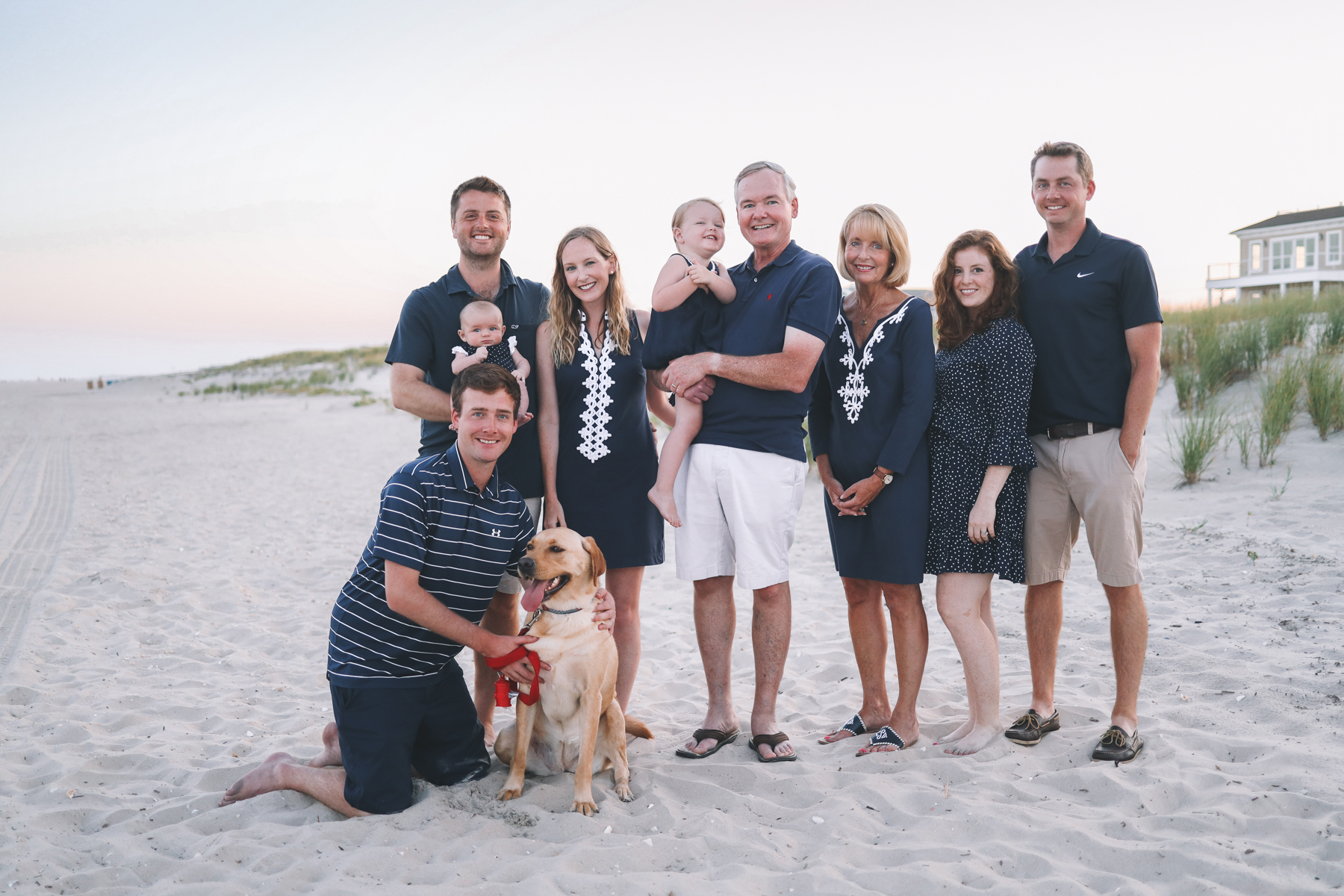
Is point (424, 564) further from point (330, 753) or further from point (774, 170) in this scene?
point (774, 170)

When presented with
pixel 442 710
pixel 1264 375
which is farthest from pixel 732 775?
pixel 1264 375

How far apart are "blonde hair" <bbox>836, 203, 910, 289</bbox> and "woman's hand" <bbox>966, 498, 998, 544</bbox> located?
1.14 m

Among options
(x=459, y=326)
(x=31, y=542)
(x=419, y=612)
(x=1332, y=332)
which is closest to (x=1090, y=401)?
(x=459, y=326)

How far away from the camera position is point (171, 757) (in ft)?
13.5

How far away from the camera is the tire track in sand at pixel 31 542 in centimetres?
639

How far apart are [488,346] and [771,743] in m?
2.34

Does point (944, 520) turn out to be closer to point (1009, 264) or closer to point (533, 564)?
point (1009, 264)

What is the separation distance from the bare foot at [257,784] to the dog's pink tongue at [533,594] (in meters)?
1.33

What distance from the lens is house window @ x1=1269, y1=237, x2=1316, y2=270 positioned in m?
30.4

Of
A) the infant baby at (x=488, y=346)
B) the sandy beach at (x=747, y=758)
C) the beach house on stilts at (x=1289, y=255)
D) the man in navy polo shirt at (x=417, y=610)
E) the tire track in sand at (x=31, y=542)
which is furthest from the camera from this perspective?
the beach house on stilts at (x=1289, y=255)

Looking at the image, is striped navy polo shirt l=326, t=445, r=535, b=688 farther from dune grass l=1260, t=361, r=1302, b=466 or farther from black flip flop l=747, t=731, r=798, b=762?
dune grass l=1260, t=361, r=1302, b=466

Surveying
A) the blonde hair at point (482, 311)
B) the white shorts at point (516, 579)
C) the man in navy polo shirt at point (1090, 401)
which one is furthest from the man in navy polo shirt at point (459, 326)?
the man in navy polo shirt at point (1090, 401)

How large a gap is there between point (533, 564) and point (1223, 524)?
707cm

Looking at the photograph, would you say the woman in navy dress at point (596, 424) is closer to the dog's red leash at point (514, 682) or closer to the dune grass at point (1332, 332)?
the dog's red leash at point (514, 682)
